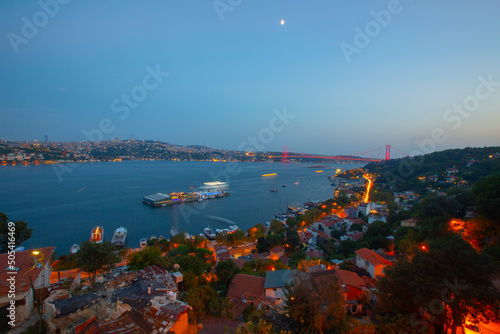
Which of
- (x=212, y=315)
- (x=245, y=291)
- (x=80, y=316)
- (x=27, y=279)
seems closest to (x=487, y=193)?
(x=245, y=291)

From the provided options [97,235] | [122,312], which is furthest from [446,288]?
[97,235]

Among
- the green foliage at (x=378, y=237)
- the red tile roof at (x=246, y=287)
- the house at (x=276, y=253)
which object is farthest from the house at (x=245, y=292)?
the green foliage at (x=378, y=237)

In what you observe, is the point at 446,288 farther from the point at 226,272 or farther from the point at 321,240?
the point at 321,240

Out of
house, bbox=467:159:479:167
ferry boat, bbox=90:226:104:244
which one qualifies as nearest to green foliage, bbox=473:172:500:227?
ferry boat, bbox=90:226:104:244

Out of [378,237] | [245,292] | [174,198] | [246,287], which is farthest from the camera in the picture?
[174,198]

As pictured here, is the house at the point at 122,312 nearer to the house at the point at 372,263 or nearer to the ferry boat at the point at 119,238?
the house at the point at 372,263

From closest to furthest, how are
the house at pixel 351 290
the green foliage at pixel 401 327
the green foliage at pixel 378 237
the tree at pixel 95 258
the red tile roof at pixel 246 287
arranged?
the green foliage at pixel 401 327
the tree at pixel 95 258
the house at pixel 351 290
the red tile roof at pixel 246 287
the green foliage at pixel 378 237

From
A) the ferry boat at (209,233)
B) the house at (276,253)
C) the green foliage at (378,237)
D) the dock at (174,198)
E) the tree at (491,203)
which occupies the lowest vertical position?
the ferry boat at (209,233)

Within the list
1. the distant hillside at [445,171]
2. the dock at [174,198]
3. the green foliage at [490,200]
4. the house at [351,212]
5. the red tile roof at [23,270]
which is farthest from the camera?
the dock at [174,198]
